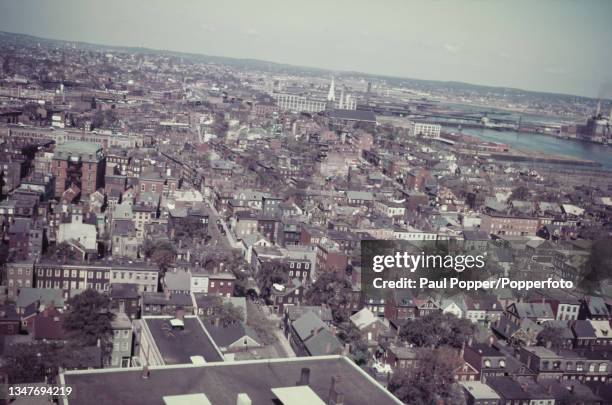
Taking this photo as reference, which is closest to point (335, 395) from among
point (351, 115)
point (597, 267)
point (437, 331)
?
point (437, 331)

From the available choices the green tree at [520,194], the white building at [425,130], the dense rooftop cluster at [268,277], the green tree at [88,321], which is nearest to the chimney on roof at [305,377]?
the dense rooftop cluster at [268,277]

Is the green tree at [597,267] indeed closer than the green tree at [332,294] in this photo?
Yes

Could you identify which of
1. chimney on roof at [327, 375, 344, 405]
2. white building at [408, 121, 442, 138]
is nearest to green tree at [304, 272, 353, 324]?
chimney on roof at [327, 375, 344, 405]

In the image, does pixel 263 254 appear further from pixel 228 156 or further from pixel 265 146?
pixel 265 146

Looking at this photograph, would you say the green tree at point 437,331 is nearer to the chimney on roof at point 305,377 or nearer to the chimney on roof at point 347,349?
the chimney on roof at point 347,349

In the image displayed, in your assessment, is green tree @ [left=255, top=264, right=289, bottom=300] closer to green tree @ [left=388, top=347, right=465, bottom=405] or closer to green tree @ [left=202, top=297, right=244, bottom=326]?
green tree @ [left=202, top=297, right=244, bottom=326]

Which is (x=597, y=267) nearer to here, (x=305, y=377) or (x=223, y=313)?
(x=223, y=313)
